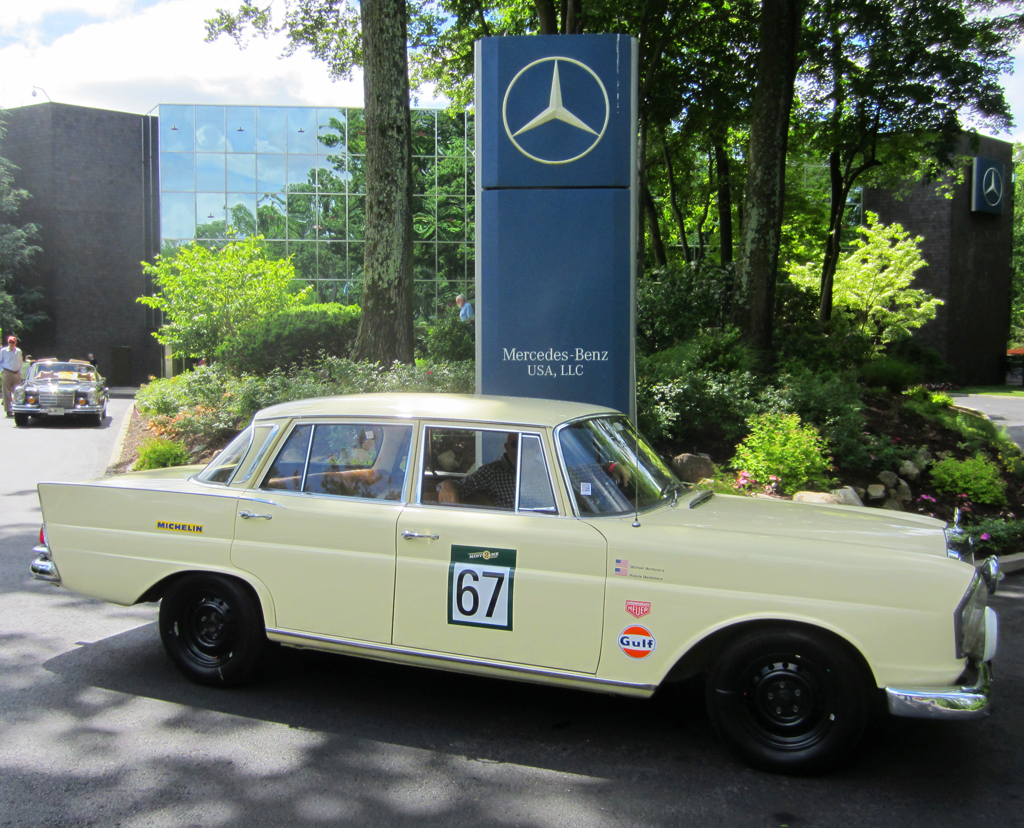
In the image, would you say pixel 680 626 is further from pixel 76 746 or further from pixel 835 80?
pixel 835 80

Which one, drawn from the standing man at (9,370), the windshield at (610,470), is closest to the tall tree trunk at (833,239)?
the windshield at (610,470)

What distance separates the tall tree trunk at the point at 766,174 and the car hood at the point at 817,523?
10.1 m

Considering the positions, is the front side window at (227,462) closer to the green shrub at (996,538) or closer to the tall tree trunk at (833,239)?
the green shrub at (996,538)

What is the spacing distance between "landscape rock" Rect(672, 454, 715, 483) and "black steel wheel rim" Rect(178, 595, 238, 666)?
5880 mm

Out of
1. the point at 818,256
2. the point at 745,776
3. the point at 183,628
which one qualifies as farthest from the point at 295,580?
the point at 818,256

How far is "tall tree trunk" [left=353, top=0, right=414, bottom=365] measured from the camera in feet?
40.1

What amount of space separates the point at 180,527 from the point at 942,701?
3.94 meters

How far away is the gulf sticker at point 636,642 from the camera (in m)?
3.96

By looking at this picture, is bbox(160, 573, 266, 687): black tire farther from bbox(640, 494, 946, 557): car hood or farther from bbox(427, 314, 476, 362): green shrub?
bbox(427, 314, 476, 362): green shrub

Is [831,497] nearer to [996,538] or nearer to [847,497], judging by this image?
[847,497]

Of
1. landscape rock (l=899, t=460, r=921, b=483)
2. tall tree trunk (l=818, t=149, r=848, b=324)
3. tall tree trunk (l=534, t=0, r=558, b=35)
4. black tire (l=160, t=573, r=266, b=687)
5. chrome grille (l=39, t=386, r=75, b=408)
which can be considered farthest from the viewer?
tall tree trunk (l=818, t=149, r=848, b=324)

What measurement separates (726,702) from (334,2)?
697 inches

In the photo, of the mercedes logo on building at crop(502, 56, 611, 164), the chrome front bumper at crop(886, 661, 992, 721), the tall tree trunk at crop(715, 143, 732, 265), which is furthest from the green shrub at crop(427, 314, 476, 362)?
the tall tree trunk at crop(715, 143, 732, 265)

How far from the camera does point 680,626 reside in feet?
12.8
